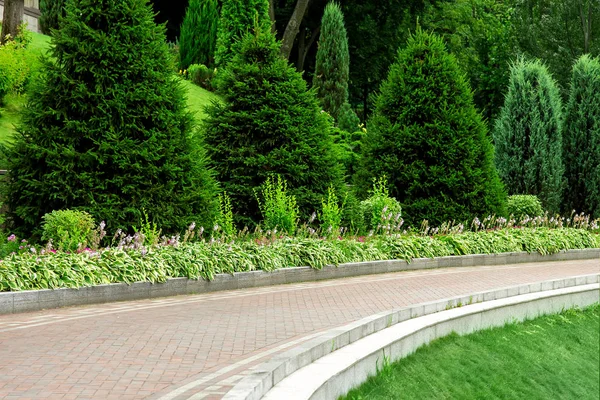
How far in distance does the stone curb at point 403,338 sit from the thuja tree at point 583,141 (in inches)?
540

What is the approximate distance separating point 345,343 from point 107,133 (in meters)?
7.98

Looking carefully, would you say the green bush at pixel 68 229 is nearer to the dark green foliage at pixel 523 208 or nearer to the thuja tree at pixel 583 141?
the dark green foliage at pixel 523 208

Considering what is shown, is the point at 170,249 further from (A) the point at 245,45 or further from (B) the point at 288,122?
(A) the point at 245,45

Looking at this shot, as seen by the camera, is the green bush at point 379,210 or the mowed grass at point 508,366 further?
the green bush at point 379,210

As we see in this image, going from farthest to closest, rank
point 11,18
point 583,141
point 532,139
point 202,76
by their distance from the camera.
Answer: point 202,76
point 583,141
point 532,139
point 11,18

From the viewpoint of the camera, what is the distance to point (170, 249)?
1420cm

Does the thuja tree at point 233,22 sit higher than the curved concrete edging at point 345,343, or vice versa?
the thuja tree at point 233,22

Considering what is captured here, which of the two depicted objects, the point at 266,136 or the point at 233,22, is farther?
the point at 233,22

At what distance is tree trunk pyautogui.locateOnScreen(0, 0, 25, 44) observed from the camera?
26.6 m

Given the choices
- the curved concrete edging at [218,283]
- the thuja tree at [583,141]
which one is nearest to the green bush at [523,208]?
the curved concrete edging at [218,283]

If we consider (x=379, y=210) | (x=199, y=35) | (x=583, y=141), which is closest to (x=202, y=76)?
(x=199, y=35)

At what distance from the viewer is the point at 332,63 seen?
39.8 m

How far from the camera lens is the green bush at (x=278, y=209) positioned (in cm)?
1806

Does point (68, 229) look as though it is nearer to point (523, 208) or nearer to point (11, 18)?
point (11, 18)
